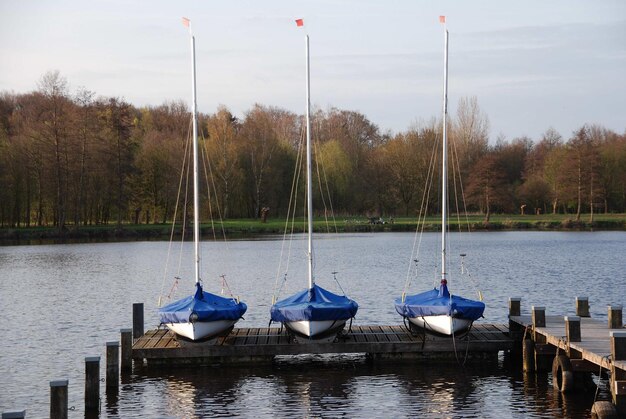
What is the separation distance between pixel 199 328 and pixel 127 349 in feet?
7.10

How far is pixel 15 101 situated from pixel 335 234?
45165mm

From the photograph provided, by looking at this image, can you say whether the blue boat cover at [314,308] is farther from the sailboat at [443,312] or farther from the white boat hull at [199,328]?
the sailboat at [443,312]

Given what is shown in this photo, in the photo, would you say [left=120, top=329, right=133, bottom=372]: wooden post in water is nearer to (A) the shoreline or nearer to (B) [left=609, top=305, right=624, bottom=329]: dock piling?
(B) [left=609, top=305, right=624, bottom=329]: dock piling

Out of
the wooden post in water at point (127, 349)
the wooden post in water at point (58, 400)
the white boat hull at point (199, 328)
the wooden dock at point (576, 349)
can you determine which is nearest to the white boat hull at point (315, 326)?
the white boat hull at point (199, 328)

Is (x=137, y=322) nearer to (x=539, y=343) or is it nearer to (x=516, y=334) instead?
(x=516, y=334)

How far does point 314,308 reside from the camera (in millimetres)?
25188

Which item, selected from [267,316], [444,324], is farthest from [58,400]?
[267,316]

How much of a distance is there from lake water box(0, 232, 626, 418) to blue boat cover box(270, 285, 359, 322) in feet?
5.50

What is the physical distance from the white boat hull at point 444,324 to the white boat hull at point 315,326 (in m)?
2.30

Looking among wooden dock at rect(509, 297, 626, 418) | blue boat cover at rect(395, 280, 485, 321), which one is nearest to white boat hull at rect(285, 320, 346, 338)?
blue boat cover at rect(395, 280, 485, 321)

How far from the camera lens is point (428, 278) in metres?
54.3

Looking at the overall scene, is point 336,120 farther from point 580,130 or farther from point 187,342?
point 187,342

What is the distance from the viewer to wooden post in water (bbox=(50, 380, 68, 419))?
18.0 meters

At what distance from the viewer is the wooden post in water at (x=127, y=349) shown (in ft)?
82.8
